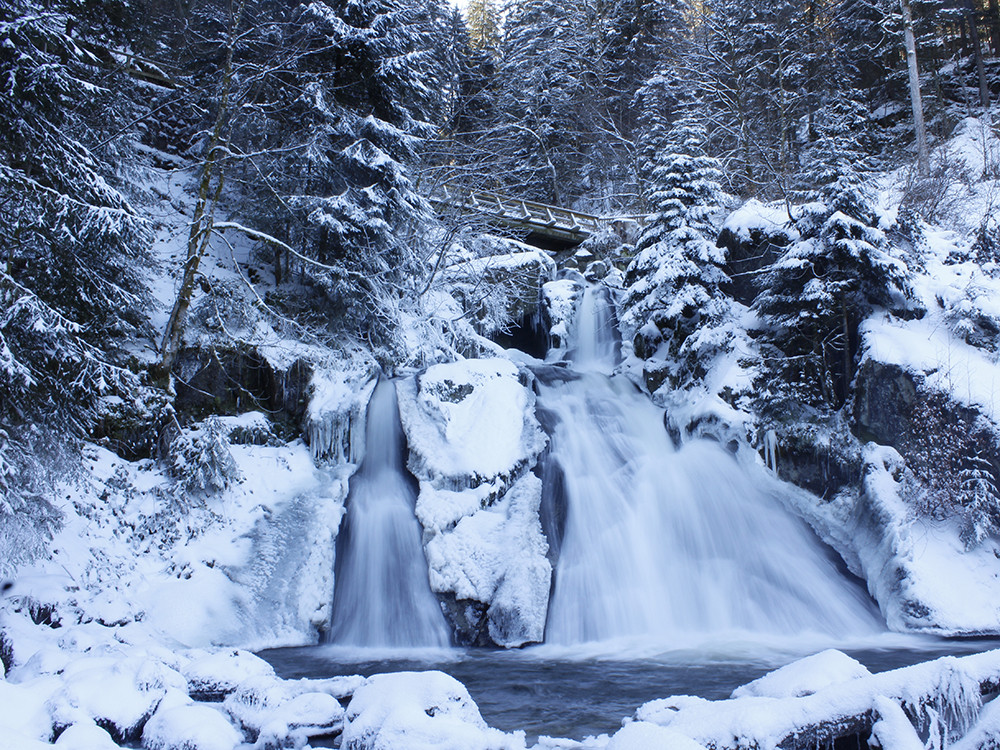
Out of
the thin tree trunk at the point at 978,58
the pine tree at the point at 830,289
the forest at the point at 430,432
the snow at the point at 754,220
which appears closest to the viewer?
the forest at the point at 430,432

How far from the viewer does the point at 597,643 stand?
8578 millimetres

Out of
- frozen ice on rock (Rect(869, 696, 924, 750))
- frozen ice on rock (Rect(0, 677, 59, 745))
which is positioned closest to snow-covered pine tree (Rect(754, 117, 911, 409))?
frozen ice on rock (Rect(869, 696, 924, 750))

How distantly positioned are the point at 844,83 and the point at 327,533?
884 inches

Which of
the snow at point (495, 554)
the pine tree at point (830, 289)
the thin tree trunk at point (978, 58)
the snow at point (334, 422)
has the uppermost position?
the thin tree trunk at point (978, 58)

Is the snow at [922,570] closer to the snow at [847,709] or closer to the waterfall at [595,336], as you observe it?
the snow at [847,709]

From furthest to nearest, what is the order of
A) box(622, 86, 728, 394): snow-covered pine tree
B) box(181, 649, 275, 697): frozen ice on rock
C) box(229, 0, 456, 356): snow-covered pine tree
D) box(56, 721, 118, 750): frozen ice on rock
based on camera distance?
box(622, 86, 728, 394): snow-covered pine tree, box(229, 0, 456, 356): snow-covered pine tree, box(181, 649, 275, 697): frozen ice on rock, box(56, 721, 118, 750): frozen ice on rock

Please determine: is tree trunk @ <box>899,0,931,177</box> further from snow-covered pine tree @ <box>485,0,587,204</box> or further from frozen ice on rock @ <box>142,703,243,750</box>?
frozen ice on rock @ <box>142,703,243,750</box>

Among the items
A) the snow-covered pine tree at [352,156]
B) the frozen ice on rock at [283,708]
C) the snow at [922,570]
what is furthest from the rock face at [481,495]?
the snow at [922,570]

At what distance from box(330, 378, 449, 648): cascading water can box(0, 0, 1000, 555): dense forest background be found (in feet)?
11.1

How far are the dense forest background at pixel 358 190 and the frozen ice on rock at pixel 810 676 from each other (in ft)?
18.3

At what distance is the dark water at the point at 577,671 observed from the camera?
230 inches

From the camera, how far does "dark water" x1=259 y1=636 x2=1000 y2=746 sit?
584 centimetres

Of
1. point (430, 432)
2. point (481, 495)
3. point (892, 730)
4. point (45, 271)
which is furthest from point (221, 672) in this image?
point (430, 432)

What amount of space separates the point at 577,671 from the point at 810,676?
127 inches
